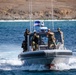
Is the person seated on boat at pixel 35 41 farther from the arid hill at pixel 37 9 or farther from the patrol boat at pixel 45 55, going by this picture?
the arid hill at pixel 37 9

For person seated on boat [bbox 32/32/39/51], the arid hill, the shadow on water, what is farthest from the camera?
the arid hill

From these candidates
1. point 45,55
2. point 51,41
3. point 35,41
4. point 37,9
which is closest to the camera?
point 45,55

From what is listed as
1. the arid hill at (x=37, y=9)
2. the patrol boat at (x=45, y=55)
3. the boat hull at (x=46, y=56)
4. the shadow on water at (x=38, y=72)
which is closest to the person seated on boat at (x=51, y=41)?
the patrol boat at (x=45, y=55)

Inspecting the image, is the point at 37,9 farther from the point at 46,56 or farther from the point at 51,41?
the point at 46,56

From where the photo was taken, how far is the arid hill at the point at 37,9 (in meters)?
136

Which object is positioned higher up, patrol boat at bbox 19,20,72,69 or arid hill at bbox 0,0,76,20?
patrol boat at bbox 19,20,72,69

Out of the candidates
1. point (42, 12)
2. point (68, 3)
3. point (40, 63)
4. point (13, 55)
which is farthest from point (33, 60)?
point (68, 3)

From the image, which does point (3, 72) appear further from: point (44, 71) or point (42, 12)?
point (42, 12)

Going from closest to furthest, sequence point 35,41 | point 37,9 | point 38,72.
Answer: point 38,72, point 35,41, point 37,9

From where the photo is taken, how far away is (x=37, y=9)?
148250mm

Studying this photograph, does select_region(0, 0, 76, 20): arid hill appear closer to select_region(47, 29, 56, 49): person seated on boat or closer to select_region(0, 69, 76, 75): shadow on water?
select_region(47, 29, 56, 49): person seated on boat

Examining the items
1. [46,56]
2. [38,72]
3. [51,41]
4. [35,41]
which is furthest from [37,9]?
[46,56]

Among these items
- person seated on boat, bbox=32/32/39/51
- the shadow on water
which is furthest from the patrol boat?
the shadow on water

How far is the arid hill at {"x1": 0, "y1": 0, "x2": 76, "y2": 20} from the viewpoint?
136 m
